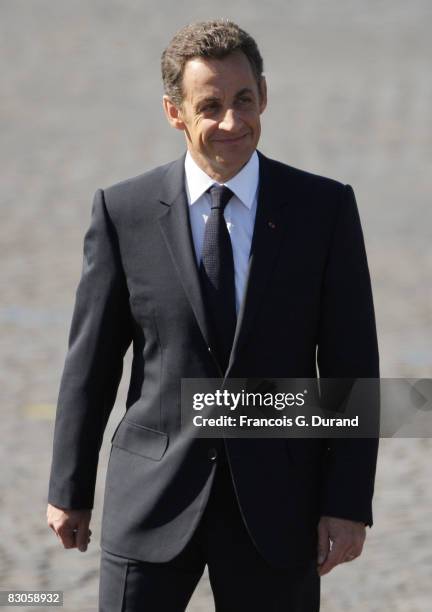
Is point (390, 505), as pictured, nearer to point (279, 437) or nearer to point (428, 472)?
point (428, 472)

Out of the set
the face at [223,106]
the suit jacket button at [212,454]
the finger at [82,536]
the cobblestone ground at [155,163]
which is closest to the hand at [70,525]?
the finger at [82,536]

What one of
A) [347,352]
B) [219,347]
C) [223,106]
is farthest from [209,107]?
[347,352]

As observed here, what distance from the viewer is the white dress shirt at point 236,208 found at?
338 cm

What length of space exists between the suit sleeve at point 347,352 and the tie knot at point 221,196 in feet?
0.95

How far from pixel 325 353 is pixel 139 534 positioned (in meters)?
0.66

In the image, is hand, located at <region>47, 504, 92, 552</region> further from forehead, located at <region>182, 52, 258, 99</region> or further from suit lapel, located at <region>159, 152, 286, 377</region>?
forehead, located at <region>182, 52, 258, 99</region>

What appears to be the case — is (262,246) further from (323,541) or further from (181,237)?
(323,541)

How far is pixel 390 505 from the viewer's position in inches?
248

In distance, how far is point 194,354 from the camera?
334cm

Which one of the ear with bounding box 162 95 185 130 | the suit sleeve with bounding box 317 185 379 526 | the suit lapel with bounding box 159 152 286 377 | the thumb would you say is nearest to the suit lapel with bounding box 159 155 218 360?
the suit lapel with bounding box 159 152 286 377

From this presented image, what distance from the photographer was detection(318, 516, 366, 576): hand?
3.32 metres

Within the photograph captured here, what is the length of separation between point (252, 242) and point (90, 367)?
1.75 ft

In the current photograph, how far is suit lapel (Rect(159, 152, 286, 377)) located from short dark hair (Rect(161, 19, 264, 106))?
24 cm

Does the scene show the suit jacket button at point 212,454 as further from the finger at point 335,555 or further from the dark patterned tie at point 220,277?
the finger at point 335,555
